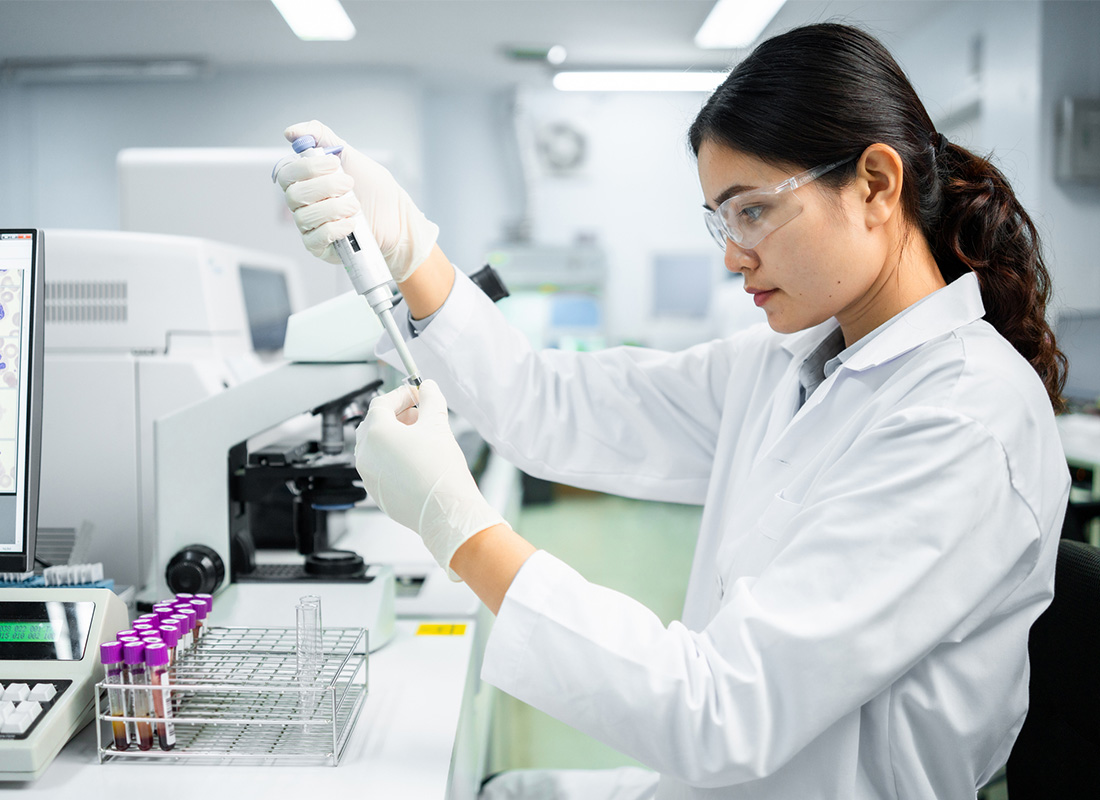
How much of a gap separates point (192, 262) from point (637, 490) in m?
0.88

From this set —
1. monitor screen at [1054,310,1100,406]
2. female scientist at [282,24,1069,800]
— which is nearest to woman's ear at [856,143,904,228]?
female scientist at [282,24,1069,800]

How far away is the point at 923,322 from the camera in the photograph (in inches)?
33.8

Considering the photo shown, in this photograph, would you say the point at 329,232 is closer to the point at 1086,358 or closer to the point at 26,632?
the point at 26,632

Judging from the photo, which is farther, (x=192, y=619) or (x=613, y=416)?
(x=613, y=416)

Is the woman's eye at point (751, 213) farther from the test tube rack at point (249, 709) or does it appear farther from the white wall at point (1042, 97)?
the white wall at point (1042, 97)

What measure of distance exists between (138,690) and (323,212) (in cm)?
55

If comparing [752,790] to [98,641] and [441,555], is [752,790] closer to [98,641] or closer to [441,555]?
[441,555]

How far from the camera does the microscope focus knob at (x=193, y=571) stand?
1055 mm

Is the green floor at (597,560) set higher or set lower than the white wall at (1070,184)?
lower

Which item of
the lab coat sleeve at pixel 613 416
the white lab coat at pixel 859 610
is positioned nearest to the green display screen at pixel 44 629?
the white lab coat at pixel 859 610

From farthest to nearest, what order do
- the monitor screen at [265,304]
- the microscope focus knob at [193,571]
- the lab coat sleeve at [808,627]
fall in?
the monitor screen at [265,304], the microscope focus knob at [193,571], the lab coat sleeve at [808,627]

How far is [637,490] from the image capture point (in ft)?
4.18

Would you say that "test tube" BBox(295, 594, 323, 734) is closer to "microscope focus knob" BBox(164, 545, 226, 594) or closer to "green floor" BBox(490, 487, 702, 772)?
"microscope focus knob" BBox(164, 545, 226, 594)

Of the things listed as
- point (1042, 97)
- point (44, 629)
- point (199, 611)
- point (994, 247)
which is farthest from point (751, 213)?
point (1042, 97)
